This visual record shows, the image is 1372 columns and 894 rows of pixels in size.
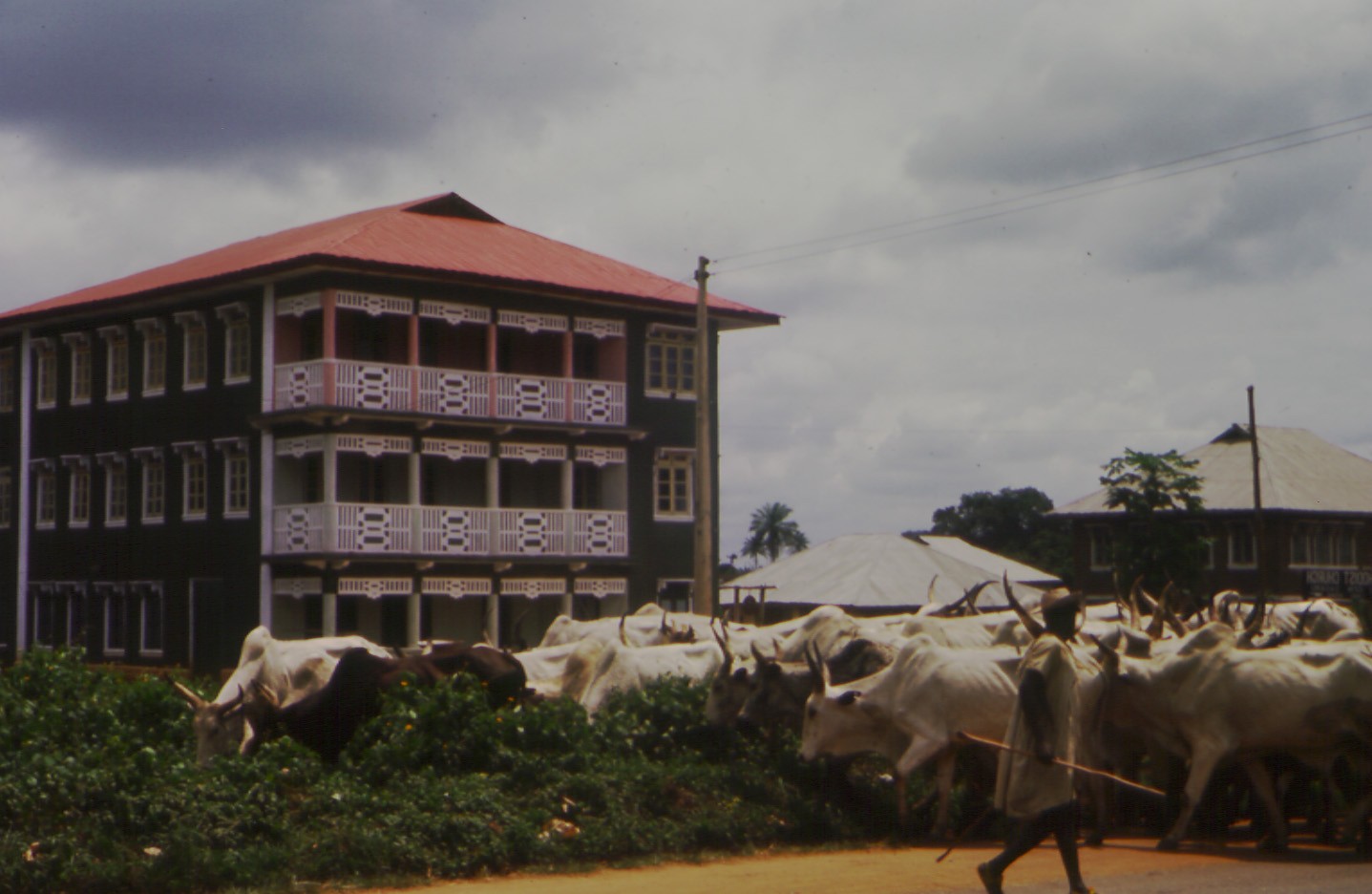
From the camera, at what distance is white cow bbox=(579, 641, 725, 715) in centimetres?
1845

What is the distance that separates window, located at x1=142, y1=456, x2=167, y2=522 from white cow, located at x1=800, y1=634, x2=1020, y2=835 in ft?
86.8

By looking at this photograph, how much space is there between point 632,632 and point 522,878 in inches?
498

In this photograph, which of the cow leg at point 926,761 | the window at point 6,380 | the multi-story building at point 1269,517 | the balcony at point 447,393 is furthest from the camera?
the multi-story building at point 1269,517

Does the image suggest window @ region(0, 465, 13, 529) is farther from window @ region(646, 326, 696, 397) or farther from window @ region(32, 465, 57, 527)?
window @ region(646, 326, 696, 397)

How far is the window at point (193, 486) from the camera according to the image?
126ft

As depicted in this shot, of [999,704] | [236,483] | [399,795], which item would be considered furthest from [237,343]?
[999,704]

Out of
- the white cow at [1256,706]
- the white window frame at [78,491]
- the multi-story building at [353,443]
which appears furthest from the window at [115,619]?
the white cow at [1256,706]

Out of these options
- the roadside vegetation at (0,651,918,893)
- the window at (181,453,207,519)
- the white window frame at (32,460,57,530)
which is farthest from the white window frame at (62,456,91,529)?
the roadside vegetation at (0,651,918,893)

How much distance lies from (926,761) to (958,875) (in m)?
1.98

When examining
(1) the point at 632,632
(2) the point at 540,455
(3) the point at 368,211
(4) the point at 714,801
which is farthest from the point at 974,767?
(3) the point at 368,211

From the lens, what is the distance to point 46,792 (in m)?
12.9

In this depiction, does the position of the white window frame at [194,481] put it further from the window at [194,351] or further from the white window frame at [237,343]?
the white window frame at [237,343]

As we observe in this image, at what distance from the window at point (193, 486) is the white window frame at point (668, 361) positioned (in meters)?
9.98

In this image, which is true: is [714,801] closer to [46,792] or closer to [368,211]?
[46,792]
